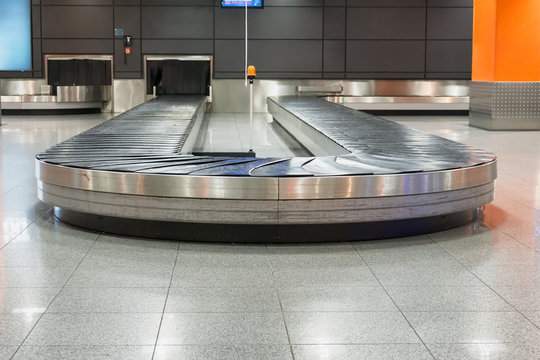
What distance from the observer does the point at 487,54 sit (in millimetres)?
14867

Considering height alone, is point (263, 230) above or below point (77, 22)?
below

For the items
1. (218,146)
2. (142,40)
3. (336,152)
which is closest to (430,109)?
(142,40)

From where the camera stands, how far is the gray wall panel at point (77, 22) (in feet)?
63.2

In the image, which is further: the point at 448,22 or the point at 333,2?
the point at 448,22

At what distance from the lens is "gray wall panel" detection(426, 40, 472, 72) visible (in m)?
19.7

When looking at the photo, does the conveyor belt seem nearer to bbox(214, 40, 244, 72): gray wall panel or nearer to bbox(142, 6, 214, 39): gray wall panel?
bbox(214, 40, 244, 72): gray wall panel

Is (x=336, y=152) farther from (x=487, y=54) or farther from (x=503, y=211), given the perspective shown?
(x=487, y=54)

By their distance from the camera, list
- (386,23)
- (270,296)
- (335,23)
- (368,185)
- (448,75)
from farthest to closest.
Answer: (448,75), (386,23), (335,23), (368,185), (270,296)

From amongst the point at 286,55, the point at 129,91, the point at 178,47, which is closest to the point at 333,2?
the point at 286,55

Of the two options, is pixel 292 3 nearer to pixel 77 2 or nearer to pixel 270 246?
pixel 77 2

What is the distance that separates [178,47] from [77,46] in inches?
102

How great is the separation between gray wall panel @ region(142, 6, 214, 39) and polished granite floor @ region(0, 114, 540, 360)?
14.0 metres

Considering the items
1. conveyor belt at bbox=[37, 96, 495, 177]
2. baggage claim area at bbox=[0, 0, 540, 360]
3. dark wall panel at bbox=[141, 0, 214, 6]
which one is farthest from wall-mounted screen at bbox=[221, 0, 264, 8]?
conveyor belt at bbox=[37, 96, 495, 177]

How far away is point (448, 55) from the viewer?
19781 millimetres
